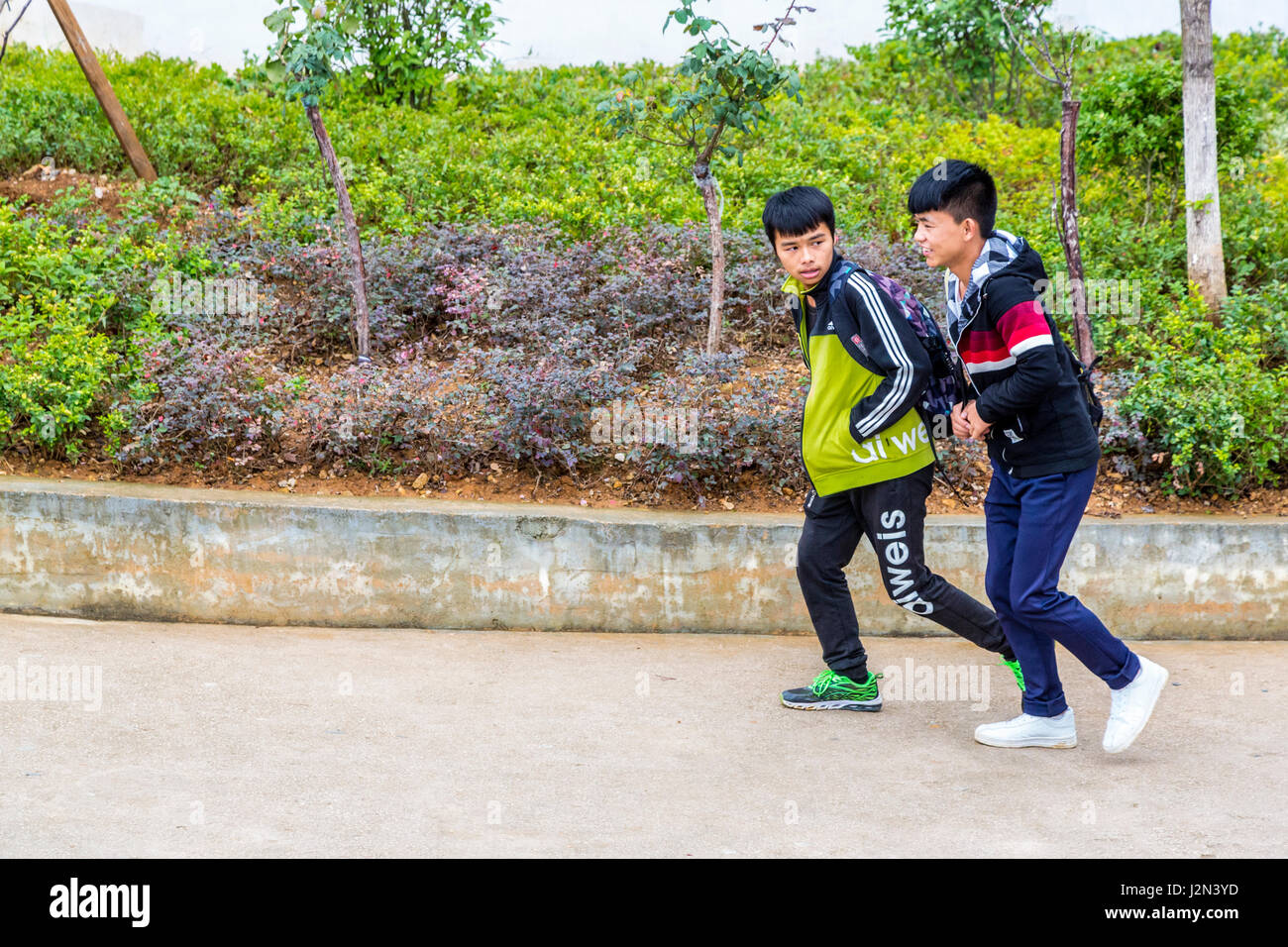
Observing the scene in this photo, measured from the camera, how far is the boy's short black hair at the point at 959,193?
347cm

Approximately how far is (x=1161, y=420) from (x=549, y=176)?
15.0ft

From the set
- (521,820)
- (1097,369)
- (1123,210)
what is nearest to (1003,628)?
(521,820)

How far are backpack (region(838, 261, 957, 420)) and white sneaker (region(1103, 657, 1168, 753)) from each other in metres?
0.98

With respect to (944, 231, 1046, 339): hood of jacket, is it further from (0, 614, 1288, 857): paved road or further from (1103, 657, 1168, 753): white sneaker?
(0, 614, 1288, 857): paved road

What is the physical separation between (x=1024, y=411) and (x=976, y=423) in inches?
5.6

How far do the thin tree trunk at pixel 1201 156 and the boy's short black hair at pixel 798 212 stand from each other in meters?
3.58

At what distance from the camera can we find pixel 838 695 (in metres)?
4.17

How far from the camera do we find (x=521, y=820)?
3.24 m

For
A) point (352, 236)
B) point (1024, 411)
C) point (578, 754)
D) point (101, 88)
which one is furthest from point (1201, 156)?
point (101, 88)

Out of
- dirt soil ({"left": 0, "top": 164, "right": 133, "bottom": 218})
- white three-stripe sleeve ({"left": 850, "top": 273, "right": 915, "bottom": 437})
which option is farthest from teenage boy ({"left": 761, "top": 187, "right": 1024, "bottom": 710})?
dirt soil ({"left": 0, "top": 164, "right": 133, "bottom": 218})

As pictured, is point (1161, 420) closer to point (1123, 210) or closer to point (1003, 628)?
point (1003, 628)

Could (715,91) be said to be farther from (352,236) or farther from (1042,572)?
(1042,572)

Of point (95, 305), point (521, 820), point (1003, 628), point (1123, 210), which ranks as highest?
point (1123, 210)

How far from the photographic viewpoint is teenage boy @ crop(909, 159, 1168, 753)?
3.41 metres
